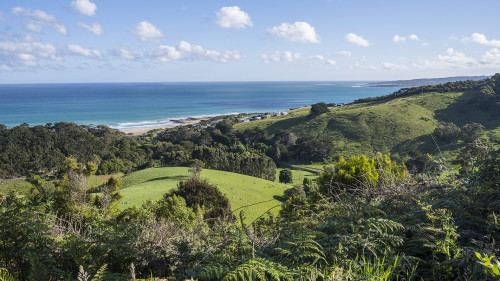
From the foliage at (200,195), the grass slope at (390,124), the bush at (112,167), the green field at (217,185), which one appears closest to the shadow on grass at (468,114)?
the grass slope at (390,124)

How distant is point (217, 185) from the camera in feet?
85.9

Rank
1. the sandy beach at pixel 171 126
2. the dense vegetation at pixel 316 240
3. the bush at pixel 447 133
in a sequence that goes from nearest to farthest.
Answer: the dense vegetation at pixel 316 240 → the bush at pixel 447 133 → the sandy beach at pixel 171 126

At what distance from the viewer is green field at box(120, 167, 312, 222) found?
20.8 metres

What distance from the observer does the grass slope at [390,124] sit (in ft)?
185

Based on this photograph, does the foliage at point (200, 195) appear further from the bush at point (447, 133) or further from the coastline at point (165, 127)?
the coastline at point (165, 127)

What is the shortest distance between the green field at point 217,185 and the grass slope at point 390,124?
32063 millimetres

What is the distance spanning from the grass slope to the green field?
3206cm

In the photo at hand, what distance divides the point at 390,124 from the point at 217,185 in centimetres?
5158

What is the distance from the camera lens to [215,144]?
62.5m

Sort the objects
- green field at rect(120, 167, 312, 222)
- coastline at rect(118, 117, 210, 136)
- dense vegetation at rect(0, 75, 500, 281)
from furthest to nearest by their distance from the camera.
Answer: coastline at rect(118, 117, 210, 136), green field at rect(120, 167, 312, 222), dense vegetation at rect(0, 75, 500, 281)

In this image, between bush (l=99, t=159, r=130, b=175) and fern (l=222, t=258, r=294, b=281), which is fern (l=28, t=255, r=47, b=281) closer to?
fern (l=222, t=258, r=294, b=281)

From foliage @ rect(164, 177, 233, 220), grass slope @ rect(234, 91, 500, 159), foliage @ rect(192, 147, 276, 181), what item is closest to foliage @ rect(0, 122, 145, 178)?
foliage @ rect(192, 147, 276, 181)

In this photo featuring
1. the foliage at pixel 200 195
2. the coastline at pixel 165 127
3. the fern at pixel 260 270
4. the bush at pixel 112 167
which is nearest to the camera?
the fern at pixel 260 270

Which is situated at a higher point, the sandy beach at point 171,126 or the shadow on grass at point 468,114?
the shadow on grass at point 468,114
